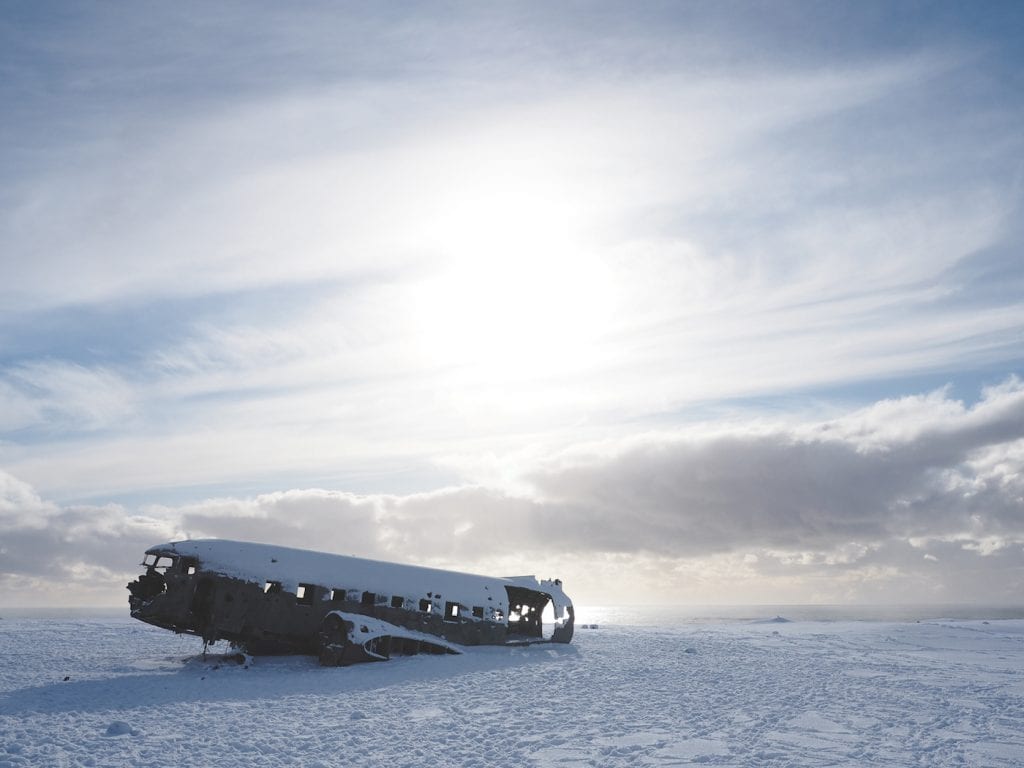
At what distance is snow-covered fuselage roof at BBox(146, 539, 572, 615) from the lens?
30414 mm

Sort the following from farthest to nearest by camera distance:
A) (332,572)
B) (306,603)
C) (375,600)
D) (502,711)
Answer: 1. (375,600)
2. (332,572)
3. (306,603)
4. (502,711)

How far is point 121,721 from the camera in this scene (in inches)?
697

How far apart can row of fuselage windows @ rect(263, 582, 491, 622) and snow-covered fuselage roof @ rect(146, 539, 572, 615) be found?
0.69 ft

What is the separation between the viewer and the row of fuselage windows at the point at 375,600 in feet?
104

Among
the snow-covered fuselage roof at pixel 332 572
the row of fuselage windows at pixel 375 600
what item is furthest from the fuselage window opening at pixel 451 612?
the snow-covered fuselage roof at pixel 332 572

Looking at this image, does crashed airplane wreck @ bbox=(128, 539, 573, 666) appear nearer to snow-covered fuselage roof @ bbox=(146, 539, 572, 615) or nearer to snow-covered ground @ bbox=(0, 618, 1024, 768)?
snow-covered fuselage roof @ bbox=(146, 539, 572, 615)

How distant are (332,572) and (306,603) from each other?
1938 mm

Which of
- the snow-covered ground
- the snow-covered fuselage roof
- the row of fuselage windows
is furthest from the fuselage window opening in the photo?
the snow-covered ground

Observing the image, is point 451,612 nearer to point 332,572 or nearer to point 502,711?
point 332,572

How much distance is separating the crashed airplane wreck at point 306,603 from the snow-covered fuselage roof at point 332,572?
48 millimetres

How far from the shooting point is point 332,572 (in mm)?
33188

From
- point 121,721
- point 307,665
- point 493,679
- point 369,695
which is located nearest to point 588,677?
point 493,679

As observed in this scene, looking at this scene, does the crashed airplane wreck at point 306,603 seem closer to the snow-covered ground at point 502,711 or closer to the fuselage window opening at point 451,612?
the fuselage window opening at point 451,612

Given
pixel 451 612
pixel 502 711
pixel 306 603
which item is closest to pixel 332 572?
pixel 306 603
